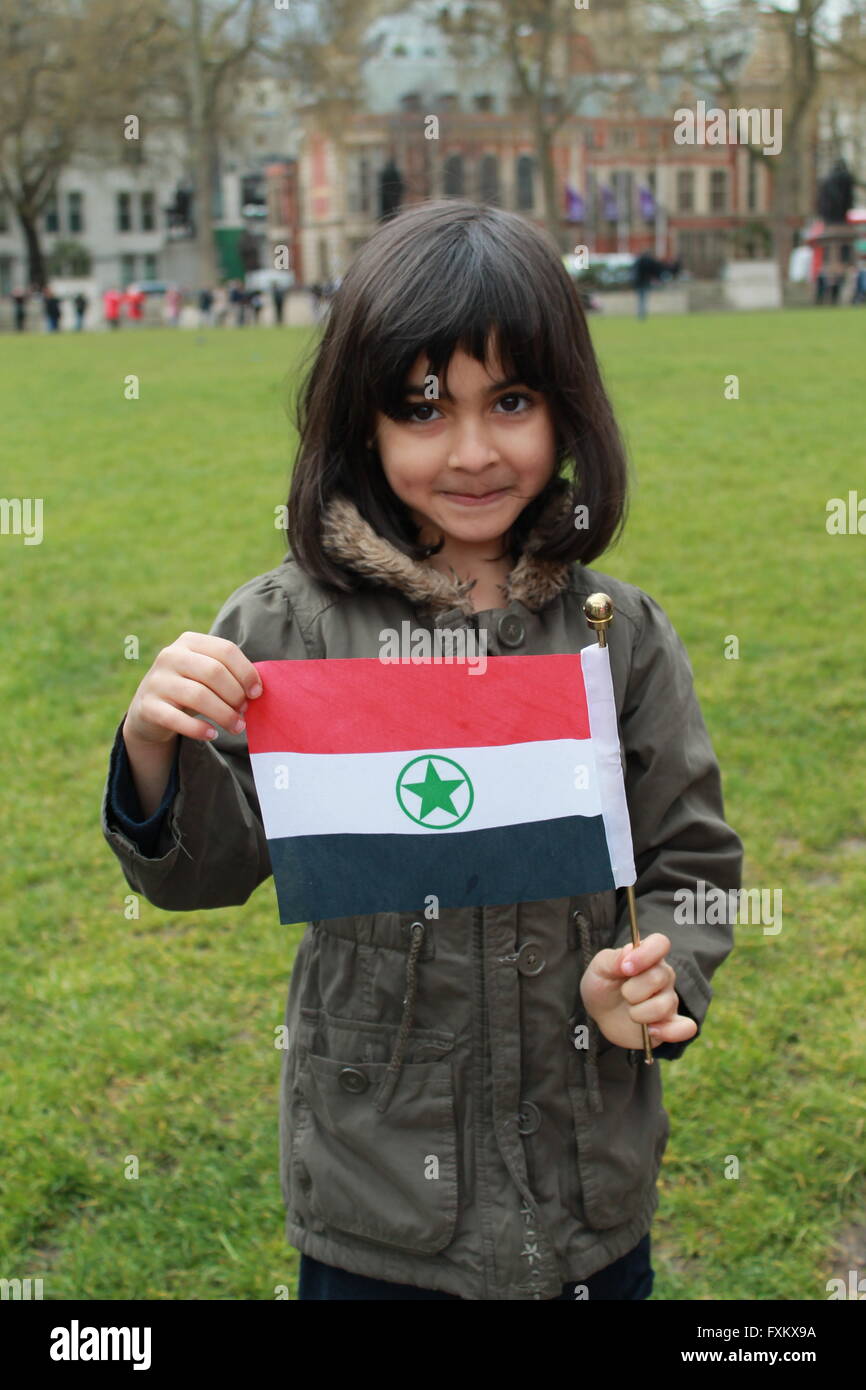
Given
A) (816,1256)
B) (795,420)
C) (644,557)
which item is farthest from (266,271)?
(816,1256)

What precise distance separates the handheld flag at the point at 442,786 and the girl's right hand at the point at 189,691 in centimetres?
9

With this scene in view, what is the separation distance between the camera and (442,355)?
1.72 m

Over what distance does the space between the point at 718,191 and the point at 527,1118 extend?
7747cm

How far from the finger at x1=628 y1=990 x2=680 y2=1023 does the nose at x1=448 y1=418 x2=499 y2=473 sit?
66 centimetres

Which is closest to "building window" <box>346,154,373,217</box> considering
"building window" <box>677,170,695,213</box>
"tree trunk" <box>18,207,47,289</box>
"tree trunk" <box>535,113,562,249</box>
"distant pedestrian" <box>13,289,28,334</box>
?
"building window" <box>677,170,695,213</box>

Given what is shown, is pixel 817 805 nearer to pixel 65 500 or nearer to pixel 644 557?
pixel 644 557

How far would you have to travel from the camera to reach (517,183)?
6781 cm

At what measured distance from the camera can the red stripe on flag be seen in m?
1.66

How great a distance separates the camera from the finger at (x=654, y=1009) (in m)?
1.67

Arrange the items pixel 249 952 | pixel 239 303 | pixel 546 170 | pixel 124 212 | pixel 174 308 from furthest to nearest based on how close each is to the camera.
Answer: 1. pixel 124 212
2. pixel 546 170
3. pixel 174 308
4. pixel 239 303
5. pixel 249 952

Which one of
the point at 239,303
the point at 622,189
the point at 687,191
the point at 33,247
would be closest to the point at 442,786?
the point at 239,303

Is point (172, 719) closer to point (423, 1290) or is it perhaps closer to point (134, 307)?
point (423, 1290)

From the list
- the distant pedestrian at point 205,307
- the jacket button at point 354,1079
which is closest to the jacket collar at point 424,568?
the jacket button at point 354,1079
